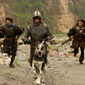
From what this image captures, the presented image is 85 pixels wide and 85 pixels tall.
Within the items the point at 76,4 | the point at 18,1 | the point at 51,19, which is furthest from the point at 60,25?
the point at 76,4

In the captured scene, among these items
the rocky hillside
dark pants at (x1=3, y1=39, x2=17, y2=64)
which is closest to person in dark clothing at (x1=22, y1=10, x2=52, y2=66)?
dark pants at (x1=3, y1=39, x2=17, y2=64)

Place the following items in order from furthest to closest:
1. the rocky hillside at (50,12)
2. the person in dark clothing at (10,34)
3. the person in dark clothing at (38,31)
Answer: the rocky hillside at (50,12)
the person in dark clothing at (10,34)
the person in dark clothing at (38,31)

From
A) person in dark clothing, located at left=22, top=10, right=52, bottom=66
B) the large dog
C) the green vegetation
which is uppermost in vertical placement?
the green vegetation

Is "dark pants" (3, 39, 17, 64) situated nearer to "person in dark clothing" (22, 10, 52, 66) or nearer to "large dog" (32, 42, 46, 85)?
"person in dark clothing" (22, 10, 52, 66)

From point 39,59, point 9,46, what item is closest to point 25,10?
point 9,46

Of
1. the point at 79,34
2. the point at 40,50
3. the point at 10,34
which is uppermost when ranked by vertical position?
the point at 10,34

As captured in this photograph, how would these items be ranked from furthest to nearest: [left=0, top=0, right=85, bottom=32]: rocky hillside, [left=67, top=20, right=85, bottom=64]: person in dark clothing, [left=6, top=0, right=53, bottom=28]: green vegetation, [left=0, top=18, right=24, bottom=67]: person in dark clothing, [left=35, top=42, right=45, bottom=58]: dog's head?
[left=0, top=0, right=85, bottom=32]: rocky hillside → [left=6, top=0, right=53, bottom=28]: green vegetation → [left=67, top=20, right=85, bottom=64]: person in dark clothing → [left=0, top=18, right=24, bottom=67]: person in dark clothing → [left=35, top=42, right=45, bottom=58]: dog's head

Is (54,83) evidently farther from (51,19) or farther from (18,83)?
(51,19)

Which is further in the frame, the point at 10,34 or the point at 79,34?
the point at 79,34

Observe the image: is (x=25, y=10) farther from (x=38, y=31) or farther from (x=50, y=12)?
(x=38, y=31)

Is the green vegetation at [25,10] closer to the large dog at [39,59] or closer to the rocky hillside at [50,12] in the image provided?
the rocky hillside at [50,12]

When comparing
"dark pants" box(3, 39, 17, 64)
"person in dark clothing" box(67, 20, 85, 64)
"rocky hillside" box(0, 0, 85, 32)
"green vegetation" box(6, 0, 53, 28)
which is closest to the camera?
"dark pants" box(3, 39, 17, 64)

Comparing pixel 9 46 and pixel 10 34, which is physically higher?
pixel 10 34

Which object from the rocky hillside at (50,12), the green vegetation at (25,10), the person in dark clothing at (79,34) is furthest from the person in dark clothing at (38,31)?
the rocky hillside at (50,12)
